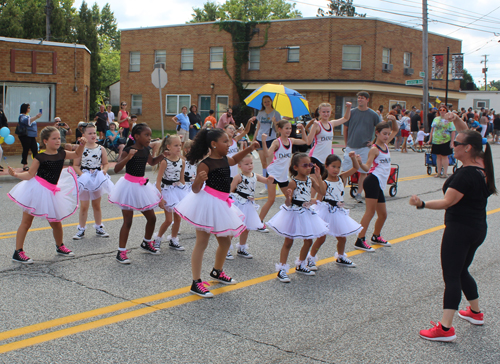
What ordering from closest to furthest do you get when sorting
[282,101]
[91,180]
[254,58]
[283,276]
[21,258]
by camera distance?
[283,276], [21,258], [91,180], [282,101], [254,58]

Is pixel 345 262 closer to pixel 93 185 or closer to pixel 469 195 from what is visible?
pixel 469 195

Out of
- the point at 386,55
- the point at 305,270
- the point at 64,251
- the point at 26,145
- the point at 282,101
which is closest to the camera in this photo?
the point at 305,270

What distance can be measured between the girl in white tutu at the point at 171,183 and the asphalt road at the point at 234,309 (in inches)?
11.0

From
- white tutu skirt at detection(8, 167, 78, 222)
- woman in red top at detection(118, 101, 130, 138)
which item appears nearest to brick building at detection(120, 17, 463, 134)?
woman in red top at detection(118, 101, 130, 138)

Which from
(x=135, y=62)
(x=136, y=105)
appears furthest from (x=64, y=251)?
(x=135, y=62)

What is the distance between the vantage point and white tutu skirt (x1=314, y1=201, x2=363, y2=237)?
6.47 metres

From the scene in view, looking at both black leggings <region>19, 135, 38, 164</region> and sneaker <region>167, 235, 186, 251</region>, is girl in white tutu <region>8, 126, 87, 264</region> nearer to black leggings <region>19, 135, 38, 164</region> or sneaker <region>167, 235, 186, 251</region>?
sneaker <region>167, 235, 186, 251</region>

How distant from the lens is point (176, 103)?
4012 cm

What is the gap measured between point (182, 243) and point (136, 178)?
1.33m

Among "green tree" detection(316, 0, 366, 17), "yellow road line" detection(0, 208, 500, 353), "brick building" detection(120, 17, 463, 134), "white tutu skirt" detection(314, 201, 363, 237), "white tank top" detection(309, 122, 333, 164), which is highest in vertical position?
"green tree" detection(316, 0, 366, 17)

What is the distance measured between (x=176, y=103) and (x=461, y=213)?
1455 inches

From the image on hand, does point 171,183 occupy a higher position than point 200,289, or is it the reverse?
point 171,183

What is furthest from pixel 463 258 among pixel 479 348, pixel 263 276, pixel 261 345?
pixel 263 276

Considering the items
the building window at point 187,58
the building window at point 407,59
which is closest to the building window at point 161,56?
the building window at point 187,58
